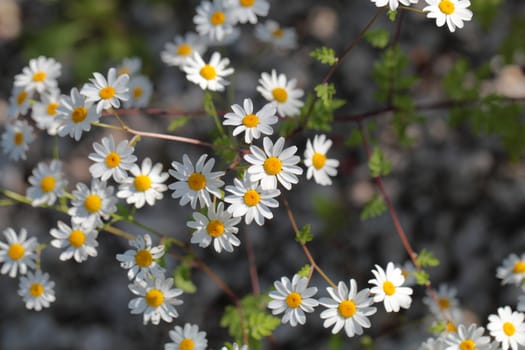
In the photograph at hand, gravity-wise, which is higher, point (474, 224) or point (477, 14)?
point (477, 14)

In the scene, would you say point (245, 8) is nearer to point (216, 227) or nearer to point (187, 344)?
point (216, 227)

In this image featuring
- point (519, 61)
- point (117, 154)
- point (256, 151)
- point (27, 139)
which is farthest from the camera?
point (519, 61)

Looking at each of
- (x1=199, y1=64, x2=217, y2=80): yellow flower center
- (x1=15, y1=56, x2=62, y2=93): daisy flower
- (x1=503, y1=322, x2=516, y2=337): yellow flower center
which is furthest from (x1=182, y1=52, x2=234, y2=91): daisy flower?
(x1=503, y1=322, x2=516, y2=337): yellow flower center

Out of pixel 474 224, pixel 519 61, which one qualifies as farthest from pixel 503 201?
pixel 519 61

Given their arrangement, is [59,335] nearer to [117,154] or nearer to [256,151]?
[117,154]

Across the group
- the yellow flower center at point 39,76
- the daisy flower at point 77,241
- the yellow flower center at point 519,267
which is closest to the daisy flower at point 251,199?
the daisy flower at point 77,241

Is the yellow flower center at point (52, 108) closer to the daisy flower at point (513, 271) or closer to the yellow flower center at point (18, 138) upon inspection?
the yellow flower center at point (18, 138)

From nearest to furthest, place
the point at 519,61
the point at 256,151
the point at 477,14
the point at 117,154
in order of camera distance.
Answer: the point at 256,151
the point at 117,154
the point at 477,14
the point at 519,61

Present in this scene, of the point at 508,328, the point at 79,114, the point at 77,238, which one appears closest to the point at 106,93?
the point at 79,114
